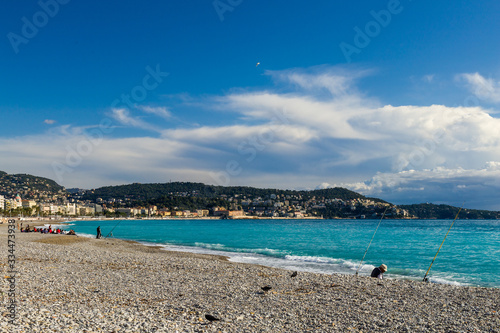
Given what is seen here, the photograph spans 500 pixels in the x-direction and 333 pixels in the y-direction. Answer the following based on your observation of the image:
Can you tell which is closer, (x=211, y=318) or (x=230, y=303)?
(x=211, y=318)

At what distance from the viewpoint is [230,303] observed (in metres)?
9.44

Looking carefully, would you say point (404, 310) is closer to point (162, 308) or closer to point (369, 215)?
point (162, 308)

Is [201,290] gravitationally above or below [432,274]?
above

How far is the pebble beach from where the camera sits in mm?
7309

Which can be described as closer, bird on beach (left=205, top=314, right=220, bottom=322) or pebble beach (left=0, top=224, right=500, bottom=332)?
pebble beach (left=0, top=224, right=500, bottom=332)

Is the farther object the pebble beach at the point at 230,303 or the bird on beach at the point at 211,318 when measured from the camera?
the bird on beach at the point at 211,318

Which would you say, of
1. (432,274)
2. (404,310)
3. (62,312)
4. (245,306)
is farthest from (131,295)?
(432,274)

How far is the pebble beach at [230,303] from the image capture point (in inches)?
288

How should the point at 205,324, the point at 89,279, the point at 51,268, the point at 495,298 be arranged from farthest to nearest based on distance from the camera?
the point at 51,268
the point at 89,279
the point at 495,298
the point at 205,324

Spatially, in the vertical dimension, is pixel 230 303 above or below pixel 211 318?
below

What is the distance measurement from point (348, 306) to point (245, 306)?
2.59 m

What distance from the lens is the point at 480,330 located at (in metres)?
7.56

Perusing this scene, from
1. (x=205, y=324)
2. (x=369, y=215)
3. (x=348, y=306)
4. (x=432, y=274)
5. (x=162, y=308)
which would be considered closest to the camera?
(x=205, y=324)

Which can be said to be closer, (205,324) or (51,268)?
(205,324)
